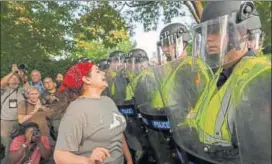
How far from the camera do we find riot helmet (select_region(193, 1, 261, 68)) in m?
2.57

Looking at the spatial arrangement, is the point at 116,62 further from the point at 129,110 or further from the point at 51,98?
the point at 129,110

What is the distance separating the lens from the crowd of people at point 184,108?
2010 millimetres

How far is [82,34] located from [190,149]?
29.2 ft

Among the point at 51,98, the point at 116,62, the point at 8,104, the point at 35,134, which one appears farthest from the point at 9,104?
the point at 35,134

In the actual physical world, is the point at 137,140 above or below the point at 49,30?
below

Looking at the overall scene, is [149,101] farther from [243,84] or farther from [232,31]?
[243,84]

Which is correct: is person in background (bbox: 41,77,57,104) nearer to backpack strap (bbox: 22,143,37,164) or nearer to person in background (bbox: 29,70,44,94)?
→ person in background (bbox: 29,70,44,94)

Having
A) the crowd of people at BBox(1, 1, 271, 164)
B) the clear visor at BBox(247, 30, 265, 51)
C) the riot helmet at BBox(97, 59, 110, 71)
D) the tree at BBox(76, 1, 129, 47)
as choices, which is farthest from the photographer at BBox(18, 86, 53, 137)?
the tree at BBox(76, 1, 129, 47)

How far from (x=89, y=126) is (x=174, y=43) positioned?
1068 millimetres

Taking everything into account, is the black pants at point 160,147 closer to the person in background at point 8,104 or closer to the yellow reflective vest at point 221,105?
the yellow reflective vest at point 221,105

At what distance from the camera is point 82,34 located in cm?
1128

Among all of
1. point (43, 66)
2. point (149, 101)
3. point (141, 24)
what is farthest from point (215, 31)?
point (141, 24)

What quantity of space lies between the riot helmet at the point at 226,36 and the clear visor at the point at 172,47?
0.49m

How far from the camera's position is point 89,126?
2.90 metres
